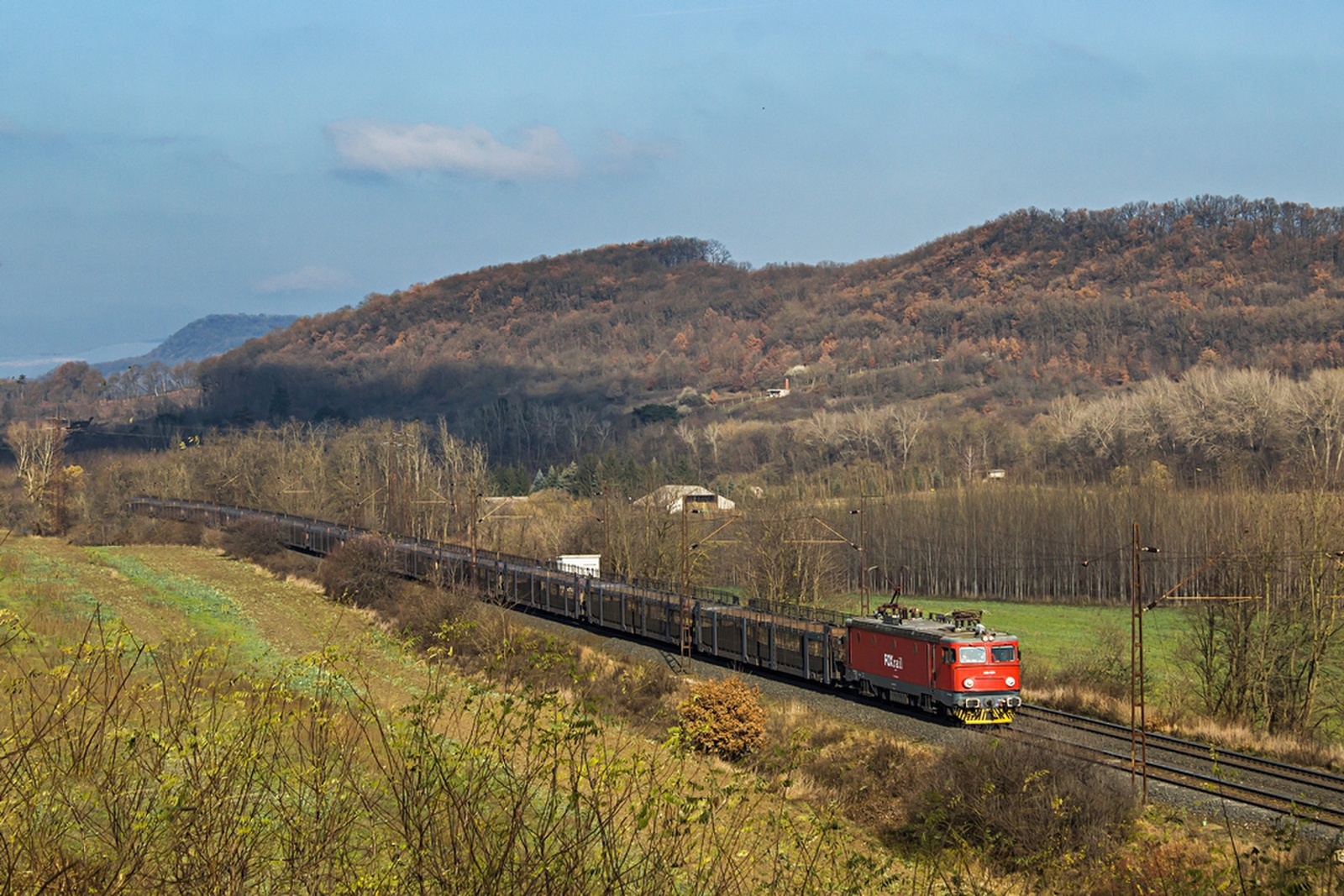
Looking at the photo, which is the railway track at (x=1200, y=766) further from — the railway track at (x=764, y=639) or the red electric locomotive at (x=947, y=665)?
the red electric locomotive at (x=947, y=665)

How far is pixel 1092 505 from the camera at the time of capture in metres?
73.9

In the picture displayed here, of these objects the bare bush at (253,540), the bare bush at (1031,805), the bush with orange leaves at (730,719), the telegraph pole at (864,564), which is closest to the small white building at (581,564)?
the telegraph pole at (864,564)

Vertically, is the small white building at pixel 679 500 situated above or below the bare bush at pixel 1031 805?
above

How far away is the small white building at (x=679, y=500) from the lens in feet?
247

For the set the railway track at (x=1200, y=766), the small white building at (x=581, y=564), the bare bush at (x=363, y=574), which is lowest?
the railway track at (x=1200, y=766)

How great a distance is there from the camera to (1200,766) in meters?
26.1

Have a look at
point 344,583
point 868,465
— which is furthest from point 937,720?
point 868,465

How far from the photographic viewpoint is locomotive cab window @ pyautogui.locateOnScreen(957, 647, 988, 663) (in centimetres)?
2991

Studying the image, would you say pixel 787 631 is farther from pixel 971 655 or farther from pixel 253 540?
pixel 253 540

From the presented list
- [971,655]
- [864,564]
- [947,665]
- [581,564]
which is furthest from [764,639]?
[581,564]

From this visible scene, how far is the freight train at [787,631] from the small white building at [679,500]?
16.8 m

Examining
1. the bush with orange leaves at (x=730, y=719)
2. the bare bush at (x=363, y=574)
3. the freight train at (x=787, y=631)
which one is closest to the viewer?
the bush with orange leaves at (x=730, y=719)

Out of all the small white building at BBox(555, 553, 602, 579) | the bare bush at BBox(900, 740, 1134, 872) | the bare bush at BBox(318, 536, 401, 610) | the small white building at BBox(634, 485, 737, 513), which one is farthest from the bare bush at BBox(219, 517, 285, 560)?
the bare bush at BBox(900, 740, 1134, 872)

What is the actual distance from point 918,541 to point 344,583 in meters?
46.0
